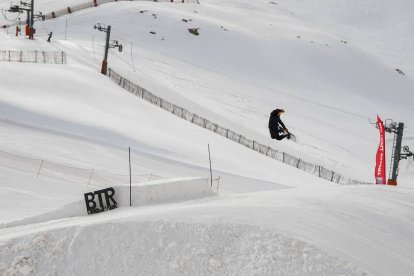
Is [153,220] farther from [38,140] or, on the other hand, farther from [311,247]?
[38,140]

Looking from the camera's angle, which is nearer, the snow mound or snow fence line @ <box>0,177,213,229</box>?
the snow mound

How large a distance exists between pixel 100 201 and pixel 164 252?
4393 mm

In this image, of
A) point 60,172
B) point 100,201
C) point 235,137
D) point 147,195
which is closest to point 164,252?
point 100,201

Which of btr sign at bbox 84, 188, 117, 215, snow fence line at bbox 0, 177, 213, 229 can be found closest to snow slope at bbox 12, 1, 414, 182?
snow fence line at bbox 0, 177, 213, 229

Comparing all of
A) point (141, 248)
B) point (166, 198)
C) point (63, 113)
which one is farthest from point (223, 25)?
point (141, 248)

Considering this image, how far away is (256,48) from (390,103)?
15.9m

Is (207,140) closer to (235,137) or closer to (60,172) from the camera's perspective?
(235,137)

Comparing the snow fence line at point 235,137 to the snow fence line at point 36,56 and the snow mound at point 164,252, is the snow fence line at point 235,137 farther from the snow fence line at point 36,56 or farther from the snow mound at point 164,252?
the snow mound at point 164,252

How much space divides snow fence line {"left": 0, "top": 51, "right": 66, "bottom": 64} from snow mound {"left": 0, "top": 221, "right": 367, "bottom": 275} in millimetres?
37608

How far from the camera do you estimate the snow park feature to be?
8.47m

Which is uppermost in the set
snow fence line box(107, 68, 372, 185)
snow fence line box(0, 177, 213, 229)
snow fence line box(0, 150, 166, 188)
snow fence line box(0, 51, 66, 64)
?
snow fence line box(0, 177, 213, 229)

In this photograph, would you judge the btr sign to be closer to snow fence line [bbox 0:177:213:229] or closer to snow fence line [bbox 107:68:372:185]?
snow fence line [bbox 0:177:213:229]

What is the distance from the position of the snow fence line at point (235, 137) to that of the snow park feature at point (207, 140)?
0.14 meters

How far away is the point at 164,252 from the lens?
8.39m
